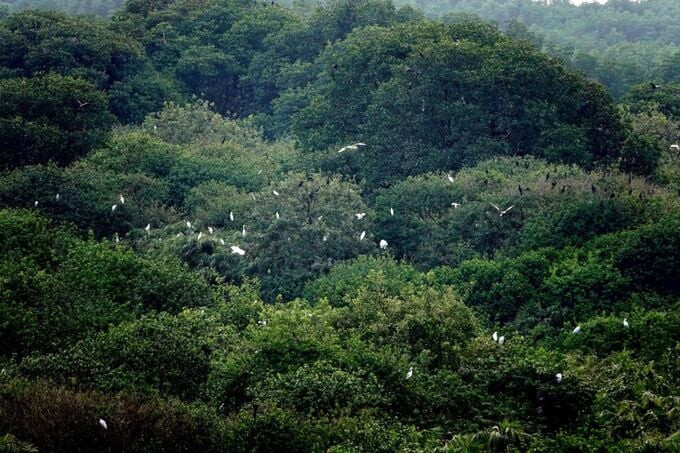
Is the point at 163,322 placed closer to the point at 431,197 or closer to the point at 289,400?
the point at 289,400

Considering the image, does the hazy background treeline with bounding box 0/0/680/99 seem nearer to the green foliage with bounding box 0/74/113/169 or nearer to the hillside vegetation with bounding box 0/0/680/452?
the hillside vegetation with bounding box 0/0/680/452

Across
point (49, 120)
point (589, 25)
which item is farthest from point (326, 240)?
point (589, 25)

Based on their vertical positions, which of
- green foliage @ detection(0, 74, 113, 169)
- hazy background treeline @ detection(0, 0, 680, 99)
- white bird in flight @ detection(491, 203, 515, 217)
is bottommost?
hazy background treeline @ detection(0, 0, 680, 99)

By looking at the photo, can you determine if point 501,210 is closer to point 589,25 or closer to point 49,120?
point 49,120

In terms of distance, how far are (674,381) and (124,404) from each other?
10641mm

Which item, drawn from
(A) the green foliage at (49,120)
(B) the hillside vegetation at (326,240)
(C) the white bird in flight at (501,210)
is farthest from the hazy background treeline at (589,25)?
(A) the green foliage at (49,120)

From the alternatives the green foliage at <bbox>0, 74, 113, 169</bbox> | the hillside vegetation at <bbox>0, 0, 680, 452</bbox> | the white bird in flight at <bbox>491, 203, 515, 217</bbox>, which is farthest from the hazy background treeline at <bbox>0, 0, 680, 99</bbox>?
the green foliage at <bbox>0, 74, 113, 169</bbox>

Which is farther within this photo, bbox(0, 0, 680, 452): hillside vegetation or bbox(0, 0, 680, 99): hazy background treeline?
bbox(0, 0, 680, 99): hazy background treeline

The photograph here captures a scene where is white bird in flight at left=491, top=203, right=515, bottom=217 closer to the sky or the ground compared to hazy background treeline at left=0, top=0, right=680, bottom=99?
closer to the sky

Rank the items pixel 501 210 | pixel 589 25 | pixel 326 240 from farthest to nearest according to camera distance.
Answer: pixel 589 25
pixel 326 240
pixel 501 210

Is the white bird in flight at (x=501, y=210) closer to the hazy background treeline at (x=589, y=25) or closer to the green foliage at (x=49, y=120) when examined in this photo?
the green foliage at (x=49, y=120)

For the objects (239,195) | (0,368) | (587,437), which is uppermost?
(587,437)

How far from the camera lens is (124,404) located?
1898 centimetres

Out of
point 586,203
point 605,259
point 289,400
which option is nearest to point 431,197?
point 586,203
